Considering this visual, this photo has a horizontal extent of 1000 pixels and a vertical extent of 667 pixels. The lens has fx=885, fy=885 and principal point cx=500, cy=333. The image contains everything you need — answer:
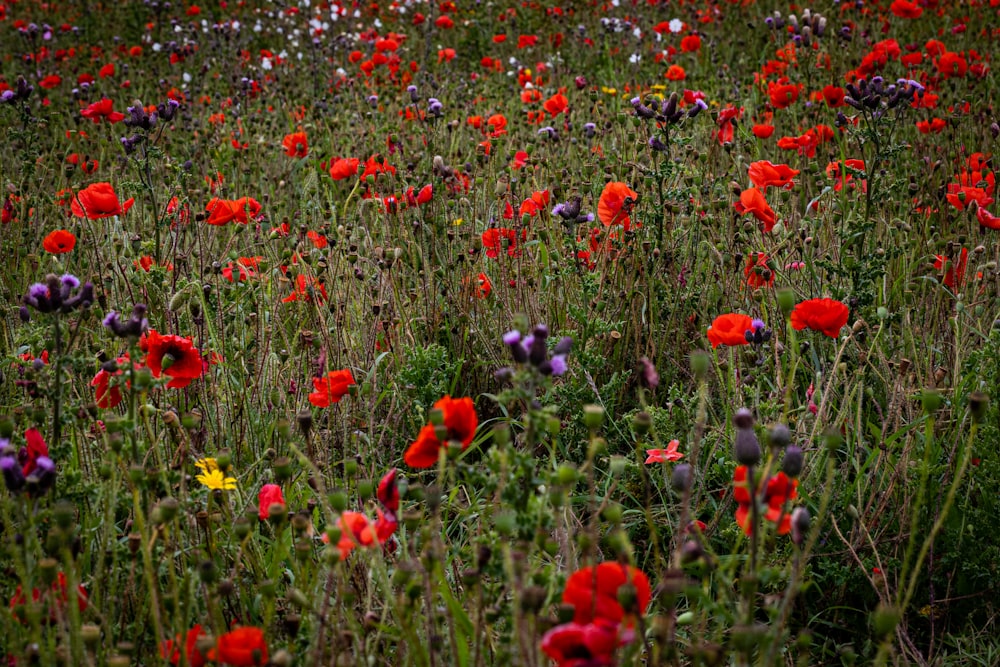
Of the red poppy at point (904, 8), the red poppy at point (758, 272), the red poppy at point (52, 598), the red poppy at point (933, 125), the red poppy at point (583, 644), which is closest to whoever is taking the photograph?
the red poppy at point (583, 644)

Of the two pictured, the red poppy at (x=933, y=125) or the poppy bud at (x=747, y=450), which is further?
the red poppy at (x=933, y=125)

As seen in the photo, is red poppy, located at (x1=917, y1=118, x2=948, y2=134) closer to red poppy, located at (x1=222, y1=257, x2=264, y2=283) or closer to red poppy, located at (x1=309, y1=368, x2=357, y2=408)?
red poppy, located at (x1=222, y1=257, x2=264, y2=283)

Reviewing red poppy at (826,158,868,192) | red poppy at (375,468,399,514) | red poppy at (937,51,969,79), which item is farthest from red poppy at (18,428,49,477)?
red poppy at (937,51,969,79)

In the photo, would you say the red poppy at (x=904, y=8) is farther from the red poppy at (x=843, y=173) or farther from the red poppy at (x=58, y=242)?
the red poppy at (x=58, y=242)

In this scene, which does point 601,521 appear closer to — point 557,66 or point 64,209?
point 64,209

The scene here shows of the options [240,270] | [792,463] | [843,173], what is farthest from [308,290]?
[843,173]

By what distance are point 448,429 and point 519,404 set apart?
1.21m

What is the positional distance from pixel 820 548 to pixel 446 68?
5.31 meters

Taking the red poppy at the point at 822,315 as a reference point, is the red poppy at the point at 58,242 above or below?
below

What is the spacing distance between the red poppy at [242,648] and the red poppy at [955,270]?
219cm

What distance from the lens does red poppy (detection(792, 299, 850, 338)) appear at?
5.99 feet

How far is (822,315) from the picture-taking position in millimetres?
1846

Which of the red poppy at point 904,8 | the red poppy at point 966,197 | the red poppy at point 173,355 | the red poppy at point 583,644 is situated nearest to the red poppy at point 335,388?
the red poppy at point 173,355

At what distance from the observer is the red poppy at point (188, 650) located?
49.5 inches
